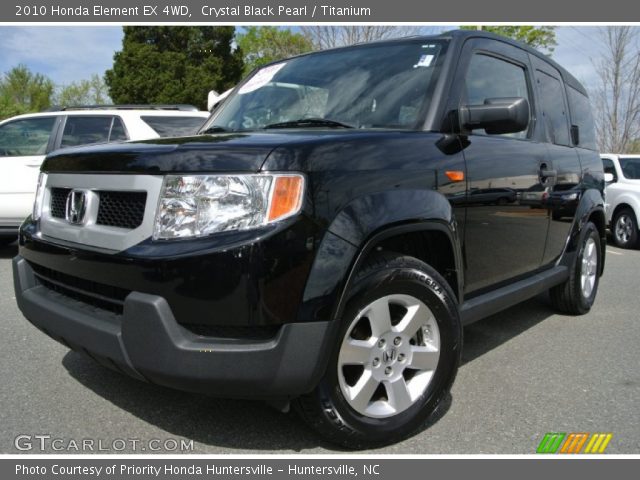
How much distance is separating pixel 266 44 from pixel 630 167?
21.4 m

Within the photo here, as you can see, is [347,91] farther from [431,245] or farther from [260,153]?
[260,153]

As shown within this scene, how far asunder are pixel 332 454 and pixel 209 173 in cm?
129

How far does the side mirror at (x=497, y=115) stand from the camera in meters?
2.76

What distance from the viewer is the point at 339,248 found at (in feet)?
7.18

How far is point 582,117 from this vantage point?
16.4ft

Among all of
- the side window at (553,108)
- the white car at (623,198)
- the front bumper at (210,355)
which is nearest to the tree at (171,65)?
the white car at (623,198)

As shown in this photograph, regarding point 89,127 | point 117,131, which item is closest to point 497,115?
point 117,131

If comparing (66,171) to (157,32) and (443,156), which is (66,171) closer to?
(443,156)

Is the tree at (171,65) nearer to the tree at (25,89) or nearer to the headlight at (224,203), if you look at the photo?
the tree at (25,89)

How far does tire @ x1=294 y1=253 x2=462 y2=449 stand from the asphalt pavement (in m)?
0.16

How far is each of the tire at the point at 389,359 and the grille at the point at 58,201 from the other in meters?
1.43

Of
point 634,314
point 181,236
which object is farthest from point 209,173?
point 634,314

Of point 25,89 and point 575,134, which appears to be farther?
point 25,89
